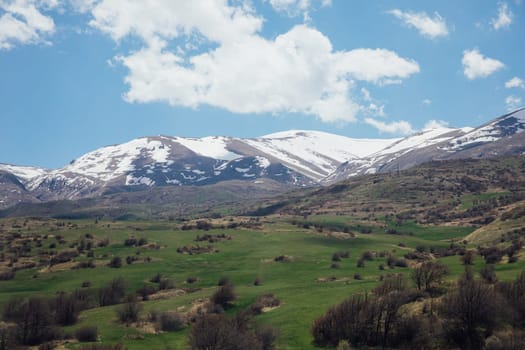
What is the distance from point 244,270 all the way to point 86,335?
51.0m

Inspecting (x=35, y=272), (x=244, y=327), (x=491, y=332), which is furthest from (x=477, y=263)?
(x=35, y=272)

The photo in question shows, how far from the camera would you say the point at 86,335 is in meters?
50.7

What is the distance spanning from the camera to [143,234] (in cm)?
14712

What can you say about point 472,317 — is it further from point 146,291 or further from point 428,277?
point 146,291

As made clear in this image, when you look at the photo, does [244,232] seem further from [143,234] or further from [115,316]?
[115,316]

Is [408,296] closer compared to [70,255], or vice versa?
[408,296]

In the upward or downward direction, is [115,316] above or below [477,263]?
below

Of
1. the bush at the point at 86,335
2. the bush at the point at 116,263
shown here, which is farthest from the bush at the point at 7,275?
the bush at the point at 86,335

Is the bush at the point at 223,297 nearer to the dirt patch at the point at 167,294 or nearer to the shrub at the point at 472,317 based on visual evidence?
the dirt patch at the point at 167,294

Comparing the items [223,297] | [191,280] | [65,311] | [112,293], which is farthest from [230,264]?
[65,311]

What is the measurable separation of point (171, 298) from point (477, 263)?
4904 centimetres

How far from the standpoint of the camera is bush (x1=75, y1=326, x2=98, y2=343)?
1994 inches

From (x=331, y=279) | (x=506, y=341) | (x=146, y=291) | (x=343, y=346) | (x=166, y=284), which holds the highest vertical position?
(x=506, y=341)

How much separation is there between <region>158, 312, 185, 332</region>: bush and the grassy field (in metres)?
1.93
